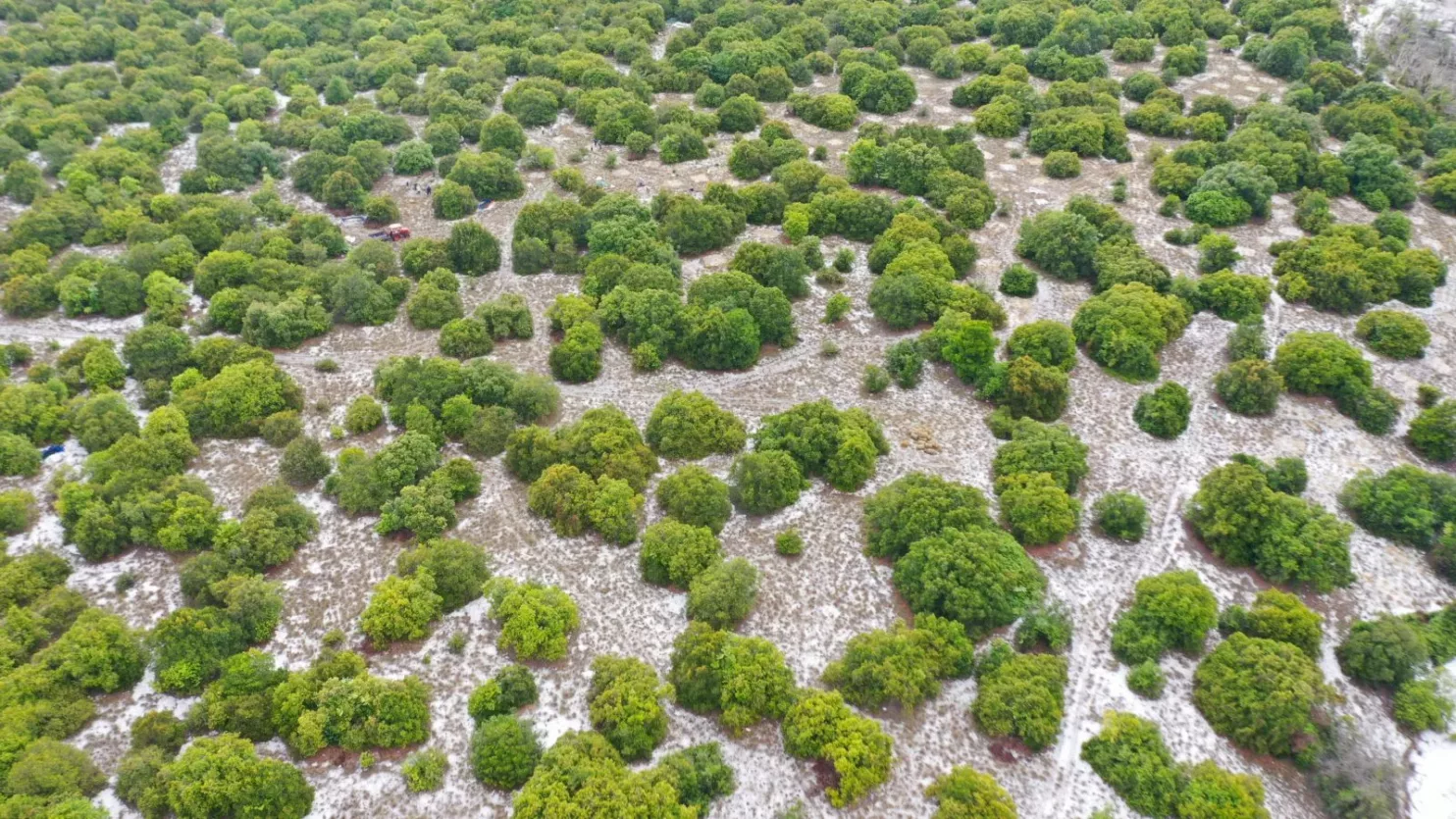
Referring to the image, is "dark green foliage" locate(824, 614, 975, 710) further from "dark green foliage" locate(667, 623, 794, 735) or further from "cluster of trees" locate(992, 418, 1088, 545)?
"cluster of trees" locate(992, 418, 1088, 545)


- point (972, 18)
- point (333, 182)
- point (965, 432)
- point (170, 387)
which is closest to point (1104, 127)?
point (972, 18)

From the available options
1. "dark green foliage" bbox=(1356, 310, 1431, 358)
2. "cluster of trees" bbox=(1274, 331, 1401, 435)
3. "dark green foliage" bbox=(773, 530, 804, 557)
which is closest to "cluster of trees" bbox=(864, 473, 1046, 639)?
"dark green foliage" bbox=(773, 530, 804, 557)

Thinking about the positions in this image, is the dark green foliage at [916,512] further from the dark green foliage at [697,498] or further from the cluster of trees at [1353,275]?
the cluster of trees at [1353,275]

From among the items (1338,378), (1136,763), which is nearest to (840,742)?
(1136,763)

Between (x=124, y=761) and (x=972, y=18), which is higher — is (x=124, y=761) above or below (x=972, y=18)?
below

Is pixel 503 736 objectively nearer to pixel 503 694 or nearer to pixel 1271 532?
pixel 503 694

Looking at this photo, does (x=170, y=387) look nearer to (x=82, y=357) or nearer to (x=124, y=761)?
(x=82, y=357)
